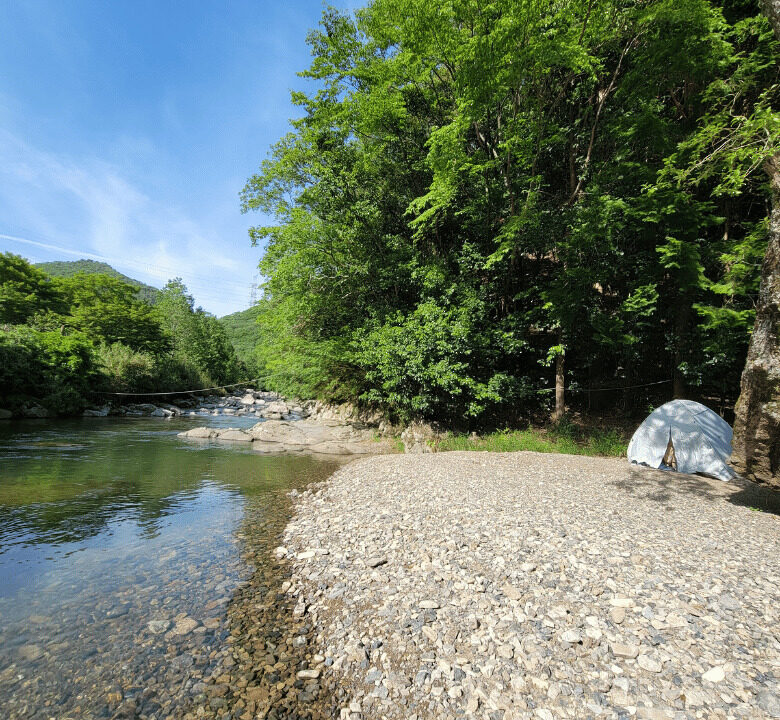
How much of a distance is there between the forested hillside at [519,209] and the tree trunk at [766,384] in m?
2.51

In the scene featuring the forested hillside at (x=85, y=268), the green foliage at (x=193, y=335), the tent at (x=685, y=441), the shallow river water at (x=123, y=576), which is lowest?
the shallow river water at (x=123, y=576)

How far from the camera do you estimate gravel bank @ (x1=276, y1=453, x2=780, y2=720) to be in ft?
8.87

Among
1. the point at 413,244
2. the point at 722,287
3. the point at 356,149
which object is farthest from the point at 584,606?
the point at 356,149

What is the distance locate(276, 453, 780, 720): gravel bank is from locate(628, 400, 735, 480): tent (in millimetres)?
2377

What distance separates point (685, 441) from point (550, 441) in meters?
4.45

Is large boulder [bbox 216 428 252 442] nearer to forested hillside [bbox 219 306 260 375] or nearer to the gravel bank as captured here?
the gravel bank

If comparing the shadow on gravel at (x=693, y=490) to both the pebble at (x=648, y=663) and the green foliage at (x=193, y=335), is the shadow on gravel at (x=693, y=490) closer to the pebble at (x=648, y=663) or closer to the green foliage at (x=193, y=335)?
the pebble at (x=648, y=663)

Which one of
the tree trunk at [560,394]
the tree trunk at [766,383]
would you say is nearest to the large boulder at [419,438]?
the tree trunk at [560,394]

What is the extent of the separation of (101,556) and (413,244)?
16.0 meters

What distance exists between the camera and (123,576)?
494cm

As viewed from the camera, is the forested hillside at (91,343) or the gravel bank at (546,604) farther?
the forested hillside at (91,343)

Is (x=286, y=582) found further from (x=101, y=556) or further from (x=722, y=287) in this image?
(x=722, y=287)

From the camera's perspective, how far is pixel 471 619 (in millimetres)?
3574

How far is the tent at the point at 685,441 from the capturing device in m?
9.24
